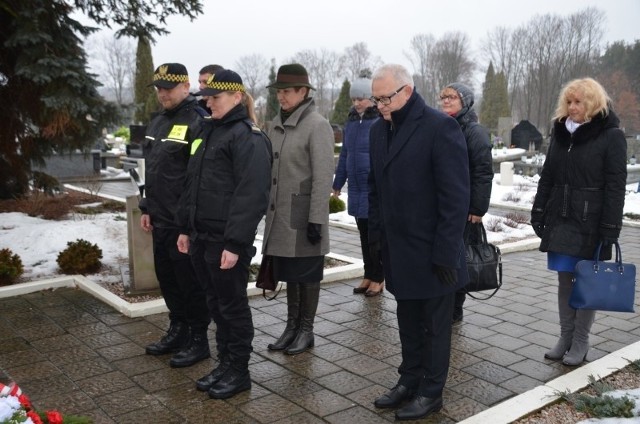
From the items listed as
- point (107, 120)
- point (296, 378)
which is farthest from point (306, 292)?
point (107, 120)

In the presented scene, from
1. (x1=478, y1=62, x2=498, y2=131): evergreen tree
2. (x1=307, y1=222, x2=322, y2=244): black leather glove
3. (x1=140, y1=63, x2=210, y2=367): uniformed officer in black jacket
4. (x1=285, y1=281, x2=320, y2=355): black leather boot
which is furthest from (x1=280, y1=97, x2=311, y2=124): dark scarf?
(x1=478, y1=62, x2=498, y2=131): evergreen tree

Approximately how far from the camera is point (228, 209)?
11.8 feet

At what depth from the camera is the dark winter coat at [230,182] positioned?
3.52 metres

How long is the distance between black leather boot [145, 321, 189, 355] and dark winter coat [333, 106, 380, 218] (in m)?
2.02

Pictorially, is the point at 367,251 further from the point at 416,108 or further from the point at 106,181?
the point at 106,181

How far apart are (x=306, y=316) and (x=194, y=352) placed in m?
0.86

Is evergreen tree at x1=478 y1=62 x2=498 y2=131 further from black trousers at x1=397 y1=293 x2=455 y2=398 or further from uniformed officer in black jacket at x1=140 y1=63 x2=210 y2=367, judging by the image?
black trousers at x1=397 y1=293 x2=455 y2=398

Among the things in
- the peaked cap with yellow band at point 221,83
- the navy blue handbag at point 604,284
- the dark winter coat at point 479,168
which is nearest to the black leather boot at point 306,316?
the dark winter coat at point 479,168

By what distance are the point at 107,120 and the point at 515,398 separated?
6.24 meters

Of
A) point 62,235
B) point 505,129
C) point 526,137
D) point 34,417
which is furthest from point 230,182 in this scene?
point 505,129

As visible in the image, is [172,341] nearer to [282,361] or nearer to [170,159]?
[282,361]

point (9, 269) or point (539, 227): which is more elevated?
point (539, 227)

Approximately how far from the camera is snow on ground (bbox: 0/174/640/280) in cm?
710

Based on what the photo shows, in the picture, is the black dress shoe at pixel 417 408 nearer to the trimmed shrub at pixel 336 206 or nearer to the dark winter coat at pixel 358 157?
the dark winter coat at pixel 358 157
